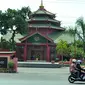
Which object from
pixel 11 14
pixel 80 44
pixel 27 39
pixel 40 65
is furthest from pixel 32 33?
pixel 40 65

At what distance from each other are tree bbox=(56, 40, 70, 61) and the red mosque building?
135 inches

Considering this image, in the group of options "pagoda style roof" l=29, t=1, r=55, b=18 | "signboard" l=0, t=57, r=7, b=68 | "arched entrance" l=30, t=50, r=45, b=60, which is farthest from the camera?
"pagoda style roof" l=29, t=1, r=55, b=18

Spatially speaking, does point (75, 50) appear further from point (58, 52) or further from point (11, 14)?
point (11, 14)

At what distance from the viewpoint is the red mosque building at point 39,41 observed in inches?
2803

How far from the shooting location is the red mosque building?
234 ft

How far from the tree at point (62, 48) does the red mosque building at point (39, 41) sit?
3421 millimetres

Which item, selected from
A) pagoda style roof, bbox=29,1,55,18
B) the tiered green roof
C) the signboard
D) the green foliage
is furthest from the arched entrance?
the green foliage

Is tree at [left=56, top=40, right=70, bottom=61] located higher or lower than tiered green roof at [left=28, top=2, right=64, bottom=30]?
lower

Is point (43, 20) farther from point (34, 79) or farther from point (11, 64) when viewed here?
point (34, 79)

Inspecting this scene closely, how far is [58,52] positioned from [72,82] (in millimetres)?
47353

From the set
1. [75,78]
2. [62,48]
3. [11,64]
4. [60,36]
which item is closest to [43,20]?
[60,36]

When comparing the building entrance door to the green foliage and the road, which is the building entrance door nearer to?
the green foliage

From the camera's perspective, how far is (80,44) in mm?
67812

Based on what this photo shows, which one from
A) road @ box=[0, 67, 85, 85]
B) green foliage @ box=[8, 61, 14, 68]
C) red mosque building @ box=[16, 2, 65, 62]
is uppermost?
red mosque building @ box=[16, 2, 65, 62]
